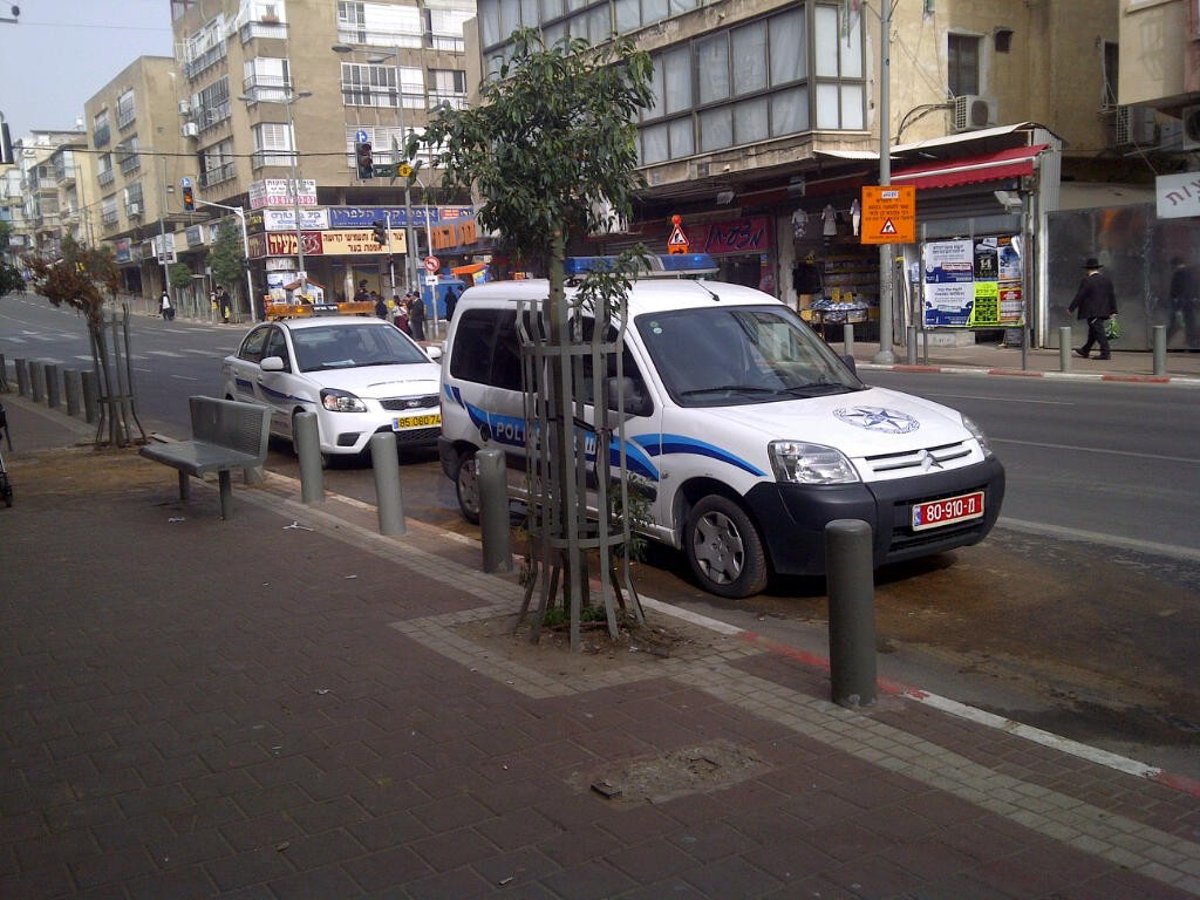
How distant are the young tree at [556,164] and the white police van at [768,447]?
1.39 feet

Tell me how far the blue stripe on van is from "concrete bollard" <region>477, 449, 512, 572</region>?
3.19ft

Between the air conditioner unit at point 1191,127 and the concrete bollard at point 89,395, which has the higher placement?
the air conditioner unit at point 1191,127

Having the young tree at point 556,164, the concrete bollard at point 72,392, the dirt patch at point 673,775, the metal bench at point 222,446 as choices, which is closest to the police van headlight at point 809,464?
the young tree at point 556,164

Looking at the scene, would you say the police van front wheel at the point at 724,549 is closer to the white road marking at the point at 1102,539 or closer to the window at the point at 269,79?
the white road marking at the point at 1102,539

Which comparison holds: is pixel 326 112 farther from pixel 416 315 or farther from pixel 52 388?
pixel 52 388

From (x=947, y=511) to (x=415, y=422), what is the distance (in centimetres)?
714

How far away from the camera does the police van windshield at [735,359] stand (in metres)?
7.59

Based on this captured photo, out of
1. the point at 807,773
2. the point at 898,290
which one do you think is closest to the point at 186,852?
the point at 807,773

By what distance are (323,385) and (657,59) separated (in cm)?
2046

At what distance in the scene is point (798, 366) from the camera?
803cm

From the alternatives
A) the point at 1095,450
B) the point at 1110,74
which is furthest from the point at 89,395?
the point at 1110,74

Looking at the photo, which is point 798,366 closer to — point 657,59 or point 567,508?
point 567,508

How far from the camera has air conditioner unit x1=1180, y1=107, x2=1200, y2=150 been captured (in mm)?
23047

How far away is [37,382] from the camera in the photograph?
23328 millimetres
